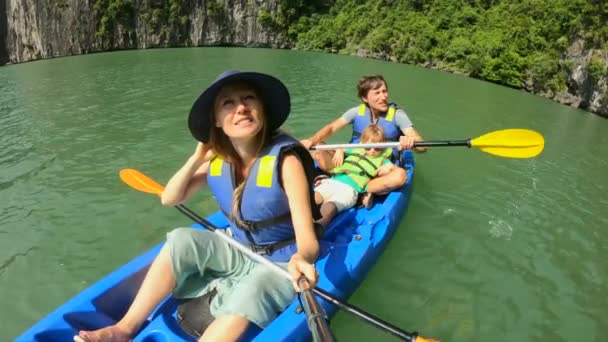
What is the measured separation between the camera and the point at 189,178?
2.23m

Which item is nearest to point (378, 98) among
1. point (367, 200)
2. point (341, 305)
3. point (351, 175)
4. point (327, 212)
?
point (351, 175)

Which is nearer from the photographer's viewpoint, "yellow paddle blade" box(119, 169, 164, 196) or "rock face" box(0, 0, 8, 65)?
"yellow paddle blade" box(119, 169, 164, 196)

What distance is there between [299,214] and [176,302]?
39.6 inches

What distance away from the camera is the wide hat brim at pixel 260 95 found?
6.03 ft

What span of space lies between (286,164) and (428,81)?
14.7 meters

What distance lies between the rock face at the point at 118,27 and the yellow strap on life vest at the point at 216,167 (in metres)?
35.7

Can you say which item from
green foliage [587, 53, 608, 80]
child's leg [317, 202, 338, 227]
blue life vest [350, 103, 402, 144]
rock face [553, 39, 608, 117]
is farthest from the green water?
green foliage [587, 53, 608, 80]

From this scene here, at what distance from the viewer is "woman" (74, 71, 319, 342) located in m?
1.84

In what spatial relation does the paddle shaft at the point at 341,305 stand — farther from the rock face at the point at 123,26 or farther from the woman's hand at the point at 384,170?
the rock face at the point at 123,26

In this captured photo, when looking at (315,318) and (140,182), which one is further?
(140,182)

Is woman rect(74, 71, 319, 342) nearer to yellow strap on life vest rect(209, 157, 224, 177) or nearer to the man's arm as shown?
yellow strap on life vest rect(209, 157, 224, 177)

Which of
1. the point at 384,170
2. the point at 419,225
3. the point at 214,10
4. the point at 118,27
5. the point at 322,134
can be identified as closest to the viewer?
the point at 384,170

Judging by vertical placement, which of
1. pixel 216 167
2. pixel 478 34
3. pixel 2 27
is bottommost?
pixel 2 27

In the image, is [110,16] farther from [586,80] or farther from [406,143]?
[406,143]
